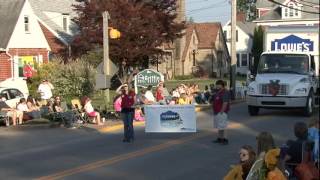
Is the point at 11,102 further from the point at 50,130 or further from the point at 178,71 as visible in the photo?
the point at 178,71

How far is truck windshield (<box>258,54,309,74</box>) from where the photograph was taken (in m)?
23.2

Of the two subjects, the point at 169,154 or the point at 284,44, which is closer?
the point at 169,154

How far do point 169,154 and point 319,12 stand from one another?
1060 centimetres

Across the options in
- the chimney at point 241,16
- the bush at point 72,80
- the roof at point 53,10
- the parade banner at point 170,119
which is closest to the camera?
the parade banner at point 170,119

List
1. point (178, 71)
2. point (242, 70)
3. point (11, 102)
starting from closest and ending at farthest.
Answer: point (11, 102) → point (178, 71) → point (242, 70)

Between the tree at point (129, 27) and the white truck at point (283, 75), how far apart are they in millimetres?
14512

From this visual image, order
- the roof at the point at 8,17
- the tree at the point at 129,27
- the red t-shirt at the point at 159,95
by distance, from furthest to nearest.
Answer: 1. the roof at the point at 8,17
2. the tree at the point at 129,27
3. the red t-shirt at the point at 159,95

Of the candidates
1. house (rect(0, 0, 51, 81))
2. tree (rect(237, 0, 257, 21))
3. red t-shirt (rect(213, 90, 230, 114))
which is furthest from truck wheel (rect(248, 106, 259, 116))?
tree (rect(237, 0, 257, 21))

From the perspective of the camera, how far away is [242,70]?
79.1 meters

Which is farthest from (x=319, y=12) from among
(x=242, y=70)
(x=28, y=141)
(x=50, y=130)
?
(x=242, y=70)

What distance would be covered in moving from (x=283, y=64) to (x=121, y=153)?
1062 centimetres

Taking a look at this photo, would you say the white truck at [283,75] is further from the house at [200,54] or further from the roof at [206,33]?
the roof at [206,33]

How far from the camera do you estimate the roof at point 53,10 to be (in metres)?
50.3

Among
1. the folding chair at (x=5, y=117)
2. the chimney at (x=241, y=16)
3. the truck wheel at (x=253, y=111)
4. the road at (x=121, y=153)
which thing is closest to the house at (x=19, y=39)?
the folding chair at (x=5, y=117)
